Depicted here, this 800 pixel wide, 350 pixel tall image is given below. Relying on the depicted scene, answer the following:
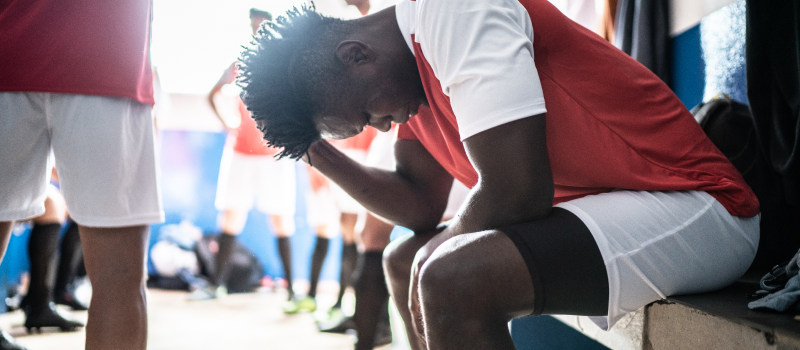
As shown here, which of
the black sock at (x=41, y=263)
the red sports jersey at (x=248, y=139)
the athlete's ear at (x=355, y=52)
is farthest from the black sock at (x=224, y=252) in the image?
the athlete's ear at (x=355, y=52)

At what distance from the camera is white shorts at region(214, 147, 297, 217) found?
3.13 meters

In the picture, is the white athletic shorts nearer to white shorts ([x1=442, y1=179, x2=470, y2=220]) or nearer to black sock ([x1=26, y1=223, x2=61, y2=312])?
black sock ([x1=26, y1=223, x2=61, y2=312])

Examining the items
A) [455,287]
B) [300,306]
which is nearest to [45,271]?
[300,306]

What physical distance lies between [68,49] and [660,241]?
3.83ft

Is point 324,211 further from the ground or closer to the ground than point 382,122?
closer to the ground

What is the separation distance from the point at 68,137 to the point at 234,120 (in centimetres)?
257

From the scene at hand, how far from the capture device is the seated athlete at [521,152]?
640mm

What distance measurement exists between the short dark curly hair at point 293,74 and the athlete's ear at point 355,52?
21 mm

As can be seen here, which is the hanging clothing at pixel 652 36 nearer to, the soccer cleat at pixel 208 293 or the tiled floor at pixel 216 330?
the tiled floor at pixel 216 330

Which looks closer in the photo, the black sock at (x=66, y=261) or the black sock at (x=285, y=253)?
the black sock at (x=66, y=261)

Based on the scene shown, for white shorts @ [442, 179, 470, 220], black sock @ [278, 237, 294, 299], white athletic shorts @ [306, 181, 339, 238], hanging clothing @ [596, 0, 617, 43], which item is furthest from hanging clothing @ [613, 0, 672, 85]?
black sock @ [278, 237, 294, 299]

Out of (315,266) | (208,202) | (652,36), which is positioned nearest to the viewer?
(652,36)

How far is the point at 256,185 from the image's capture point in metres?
3.17

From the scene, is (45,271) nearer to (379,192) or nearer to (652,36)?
(379,192)
